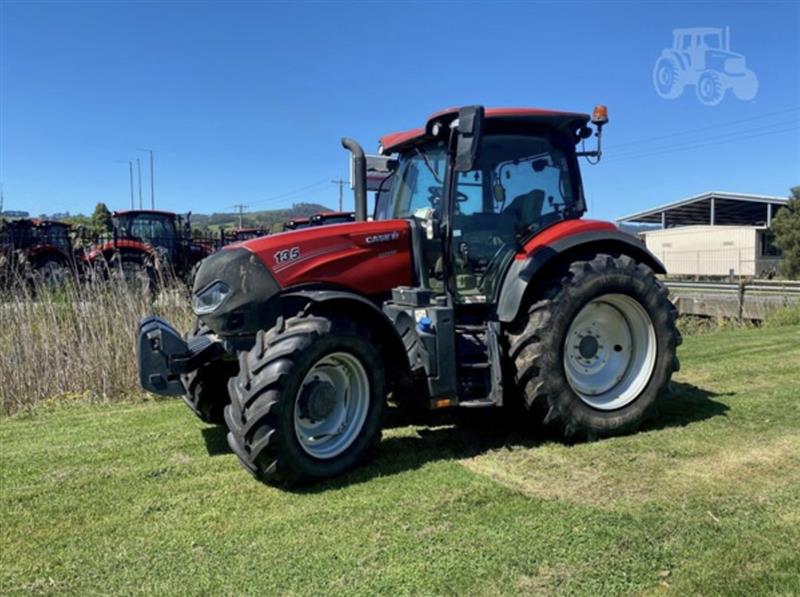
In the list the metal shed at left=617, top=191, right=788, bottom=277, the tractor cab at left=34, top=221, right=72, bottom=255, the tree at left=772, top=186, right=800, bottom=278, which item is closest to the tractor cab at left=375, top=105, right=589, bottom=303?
the tractor cab at left=34, top=221, right=72, bottom=255

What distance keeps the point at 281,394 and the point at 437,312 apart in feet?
4.01

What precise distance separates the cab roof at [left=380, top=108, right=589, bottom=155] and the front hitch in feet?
7.07

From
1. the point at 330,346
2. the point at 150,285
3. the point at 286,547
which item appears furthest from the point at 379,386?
the point at 150,285

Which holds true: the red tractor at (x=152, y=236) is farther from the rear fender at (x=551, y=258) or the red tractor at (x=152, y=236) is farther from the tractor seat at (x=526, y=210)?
the rear fender at (x=551, y=258)

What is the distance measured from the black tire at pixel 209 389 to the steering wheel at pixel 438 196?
1883 millimetres

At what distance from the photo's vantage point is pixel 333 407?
3.97 meters

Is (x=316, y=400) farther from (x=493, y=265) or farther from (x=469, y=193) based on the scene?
(x=469, y=193)

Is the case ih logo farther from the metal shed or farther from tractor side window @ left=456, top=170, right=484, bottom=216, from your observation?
the metal shed

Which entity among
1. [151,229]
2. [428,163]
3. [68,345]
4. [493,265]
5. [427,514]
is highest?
[151,229]

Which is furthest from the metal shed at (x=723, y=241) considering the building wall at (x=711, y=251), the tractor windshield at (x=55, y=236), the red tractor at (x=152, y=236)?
the tractor windshield at (x=55, y=236)

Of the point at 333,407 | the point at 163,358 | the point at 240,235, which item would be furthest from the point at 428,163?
the point at 240,235

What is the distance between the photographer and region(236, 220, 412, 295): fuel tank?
4.11 meters

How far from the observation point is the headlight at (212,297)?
4.09 m

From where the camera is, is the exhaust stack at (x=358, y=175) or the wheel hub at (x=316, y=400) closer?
the wheel hub at (x=316, y=400)
